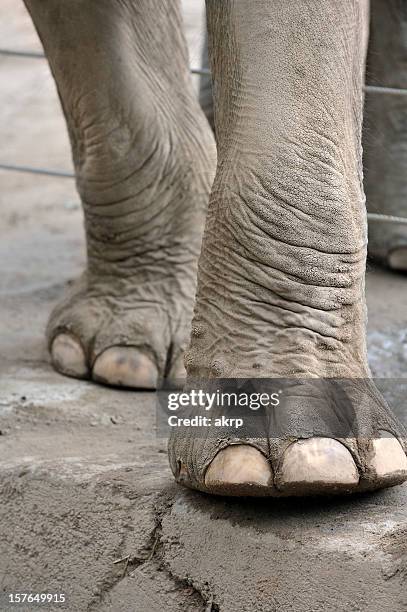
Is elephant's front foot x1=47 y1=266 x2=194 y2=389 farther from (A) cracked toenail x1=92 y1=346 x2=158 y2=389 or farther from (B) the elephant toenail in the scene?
(B) the elephant toenail

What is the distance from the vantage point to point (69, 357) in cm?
209

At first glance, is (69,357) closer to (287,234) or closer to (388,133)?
(287,234)

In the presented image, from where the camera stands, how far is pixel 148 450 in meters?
1.73

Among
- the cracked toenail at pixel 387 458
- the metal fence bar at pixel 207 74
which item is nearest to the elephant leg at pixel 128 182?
the metal fence bar at pixel 207 74

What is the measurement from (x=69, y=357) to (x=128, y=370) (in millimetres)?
127

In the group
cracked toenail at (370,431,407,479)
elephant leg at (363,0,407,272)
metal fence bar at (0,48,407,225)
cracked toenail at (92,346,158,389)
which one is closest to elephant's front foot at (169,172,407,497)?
cracked toenail at (370,431,407,479)

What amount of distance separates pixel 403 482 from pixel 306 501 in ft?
0.41

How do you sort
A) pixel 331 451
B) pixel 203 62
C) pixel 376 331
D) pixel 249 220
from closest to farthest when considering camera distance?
pixel 331 451, pixel 249 220, pixel 376 331, pixel 203 62

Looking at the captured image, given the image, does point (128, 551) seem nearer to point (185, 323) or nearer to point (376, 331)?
point (185, 323)

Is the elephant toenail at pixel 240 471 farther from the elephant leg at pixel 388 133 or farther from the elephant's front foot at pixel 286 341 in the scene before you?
the elephant leg at pixel 388 133

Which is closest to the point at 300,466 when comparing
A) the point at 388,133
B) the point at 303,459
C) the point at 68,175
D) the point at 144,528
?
the point at 303,459

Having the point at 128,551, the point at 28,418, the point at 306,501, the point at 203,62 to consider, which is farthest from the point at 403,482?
the point at 203,62

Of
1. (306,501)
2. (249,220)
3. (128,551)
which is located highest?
(249,220)

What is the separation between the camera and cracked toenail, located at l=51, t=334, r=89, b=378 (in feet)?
6.82
